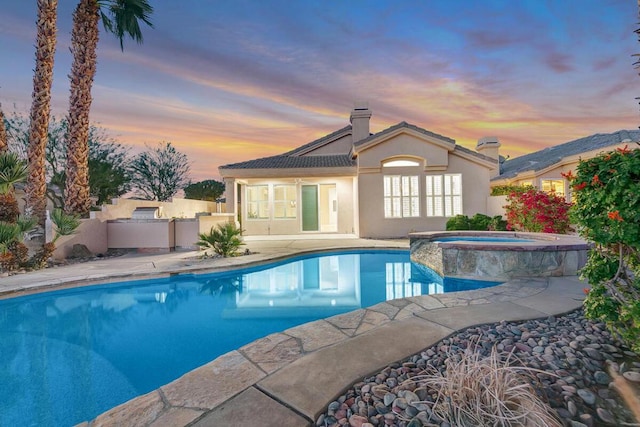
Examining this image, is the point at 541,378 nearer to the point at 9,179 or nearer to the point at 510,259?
the point at 510,259

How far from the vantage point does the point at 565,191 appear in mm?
17453

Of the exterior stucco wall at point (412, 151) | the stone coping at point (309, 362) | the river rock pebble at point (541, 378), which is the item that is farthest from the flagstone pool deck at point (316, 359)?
the exterior stucco wall at point (412, 151)

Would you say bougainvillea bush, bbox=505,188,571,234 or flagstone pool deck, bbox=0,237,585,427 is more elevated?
bougainvillea bush, bbox=505,188,571,234

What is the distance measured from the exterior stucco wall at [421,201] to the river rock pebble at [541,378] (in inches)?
419

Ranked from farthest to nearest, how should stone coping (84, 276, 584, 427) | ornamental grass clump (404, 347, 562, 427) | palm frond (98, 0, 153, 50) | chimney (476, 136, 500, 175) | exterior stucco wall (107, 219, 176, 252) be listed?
1. chimney (476, 136, 500, 175)
2. palm frond (98, 0, 153, 50)
3. exterior stucco wall (107, 219, 176, 252)
4. stone coping (84, 276, 584, 427)
5. ornamental grass clump (404, 347, 562, 427)

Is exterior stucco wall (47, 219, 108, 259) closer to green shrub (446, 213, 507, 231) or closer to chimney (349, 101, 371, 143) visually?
chimney (349, 101, 371, 143)

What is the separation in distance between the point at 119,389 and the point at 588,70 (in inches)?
736

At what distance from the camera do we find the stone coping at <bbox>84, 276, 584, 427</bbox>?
2016 mm

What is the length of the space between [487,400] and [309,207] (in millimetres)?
14820

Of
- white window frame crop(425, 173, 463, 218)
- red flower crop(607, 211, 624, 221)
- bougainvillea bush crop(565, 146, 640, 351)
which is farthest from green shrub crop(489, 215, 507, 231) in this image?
red flower crop(607, 211, 624, 221)

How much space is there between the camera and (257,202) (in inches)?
641

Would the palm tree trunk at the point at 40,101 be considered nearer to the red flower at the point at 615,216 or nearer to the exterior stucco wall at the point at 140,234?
the exterior stucco wall at the point at 140,234

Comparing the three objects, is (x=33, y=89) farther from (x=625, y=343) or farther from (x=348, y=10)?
(x=625, y=343)

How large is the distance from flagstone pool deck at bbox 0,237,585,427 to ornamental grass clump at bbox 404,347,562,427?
27.1 inches
